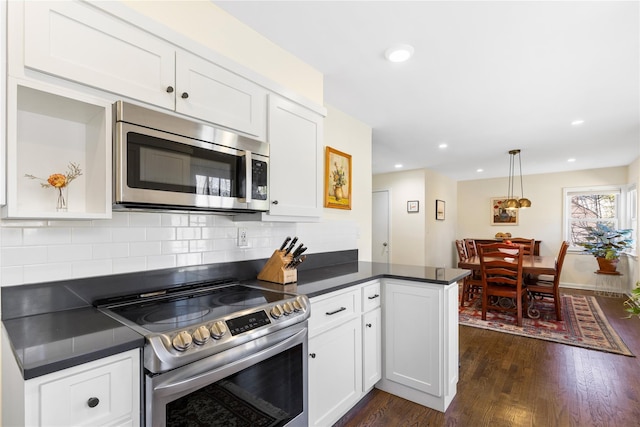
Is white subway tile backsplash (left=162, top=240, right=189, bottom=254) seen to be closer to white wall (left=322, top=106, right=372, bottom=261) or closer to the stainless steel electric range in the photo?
the stainless steel electric range

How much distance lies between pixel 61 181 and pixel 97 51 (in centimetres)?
52

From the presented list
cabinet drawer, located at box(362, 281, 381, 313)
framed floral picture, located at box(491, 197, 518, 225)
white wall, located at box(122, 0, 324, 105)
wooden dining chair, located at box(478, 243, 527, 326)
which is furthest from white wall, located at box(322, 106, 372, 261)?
framed floral picture, located at box(491, 197, 518, 225)

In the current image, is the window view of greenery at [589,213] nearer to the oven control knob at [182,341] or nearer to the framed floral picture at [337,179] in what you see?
the framed floral picture at [337,179]

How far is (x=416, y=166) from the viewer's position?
232 inches

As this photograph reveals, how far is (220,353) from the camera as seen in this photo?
1.20 m

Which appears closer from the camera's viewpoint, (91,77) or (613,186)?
(91,77)

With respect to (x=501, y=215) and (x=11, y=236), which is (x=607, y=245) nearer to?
(x=501, y=215)

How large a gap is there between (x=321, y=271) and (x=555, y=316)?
3627 mm

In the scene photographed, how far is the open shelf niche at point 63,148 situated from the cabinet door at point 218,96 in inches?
13.7

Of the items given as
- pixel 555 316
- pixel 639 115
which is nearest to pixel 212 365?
pixel 639 115

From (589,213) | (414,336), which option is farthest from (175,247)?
(589,213)

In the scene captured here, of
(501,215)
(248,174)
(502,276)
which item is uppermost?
(248,174)

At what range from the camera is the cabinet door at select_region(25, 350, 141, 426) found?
2.82 ft

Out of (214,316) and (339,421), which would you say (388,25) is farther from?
(339,421)
